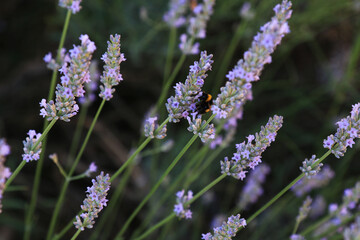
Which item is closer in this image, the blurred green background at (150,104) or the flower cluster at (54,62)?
the flower cluster at (54,62)

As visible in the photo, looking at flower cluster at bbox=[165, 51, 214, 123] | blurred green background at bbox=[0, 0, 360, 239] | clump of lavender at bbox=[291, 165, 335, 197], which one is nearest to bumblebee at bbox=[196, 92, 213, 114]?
flower cluster at bbox=[165, 51, 214, 123]

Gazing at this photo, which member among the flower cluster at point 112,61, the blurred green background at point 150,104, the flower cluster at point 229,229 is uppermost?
the blurred green background at point 150,104

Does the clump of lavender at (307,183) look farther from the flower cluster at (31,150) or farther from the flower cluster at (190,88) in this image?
the flower cluster at (31,150)

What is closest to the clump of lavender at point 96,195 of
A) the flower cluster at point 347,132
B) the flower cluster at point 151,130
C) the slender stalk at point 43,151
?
the flower cluster at point 151,130

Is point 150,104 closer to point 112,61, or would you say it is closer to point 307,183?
point 307,183

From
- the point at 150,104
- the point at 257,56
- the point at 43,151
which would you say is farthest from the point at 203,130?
the point at 150,104

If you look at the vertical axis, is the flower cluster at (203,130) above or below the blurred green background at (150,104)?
below
